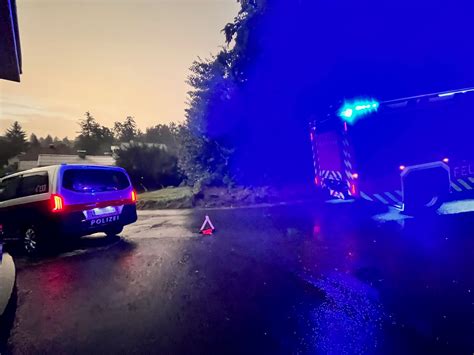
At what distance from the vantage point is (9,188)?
6.89 metres

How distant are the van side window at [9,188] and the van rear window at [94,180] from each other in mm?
1496

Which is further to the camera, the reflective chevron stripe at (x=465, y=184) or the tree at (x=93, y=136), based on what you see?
the tree at (x=93, y=136)

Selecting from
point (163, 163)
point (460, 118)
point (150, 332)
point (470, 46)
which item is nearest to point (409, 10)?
point (470, 46)

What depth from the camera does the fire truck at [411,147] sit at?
23.8 feet

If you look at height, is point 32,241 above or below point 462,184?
below

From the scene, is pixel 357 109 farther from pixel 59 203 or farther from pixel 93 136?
pixel 93 136

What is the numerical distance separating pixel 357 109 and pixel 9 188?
813 centimetres

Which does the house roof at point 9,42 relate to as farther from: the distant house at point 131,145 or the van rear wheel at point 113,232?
the distant house at point 131,145

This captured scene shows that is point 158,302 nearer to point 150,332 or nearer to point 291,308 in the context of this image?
point 150,332

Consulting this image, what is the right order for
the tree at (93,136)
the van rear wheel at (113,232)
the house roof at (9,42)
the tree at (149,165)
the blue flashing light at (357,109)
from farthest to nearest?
1. the tree at (93,136)
2. the tree at (149,165)
3. the van rear wheel at (113,232)
4. the blue flashing light at (357,109)
5. the house roof at (9,42)

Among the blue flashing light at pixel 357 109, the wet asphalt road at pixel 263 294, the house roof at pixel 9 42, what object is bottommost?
the wet asphalt road at pixel 263 294

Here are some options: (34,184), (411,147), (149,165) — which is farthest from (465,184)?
(149,165)

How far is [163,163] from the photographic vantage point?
24.4 metres

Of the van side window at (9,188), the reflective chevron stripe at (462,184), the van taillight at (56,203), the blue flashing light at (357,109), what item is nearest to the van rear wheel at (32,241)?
the van taillight at (56,203)
